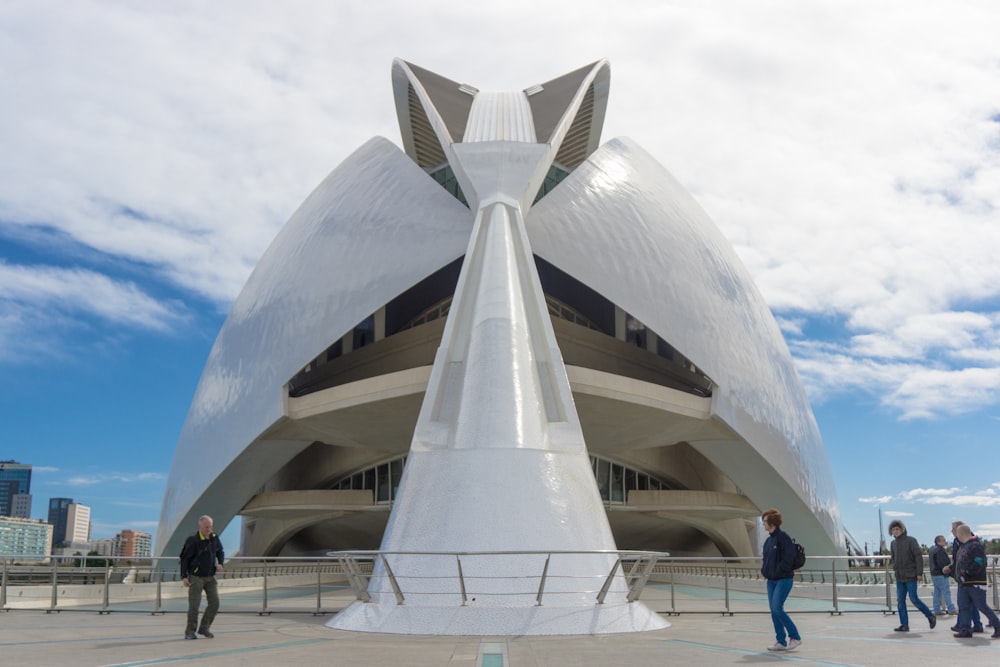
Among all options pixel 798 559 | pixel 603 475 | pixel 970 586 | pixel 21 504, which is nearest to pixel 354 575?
pixel 798 559

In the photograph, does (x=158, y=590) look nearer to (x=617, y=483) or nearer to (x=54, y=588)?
(x=54, y=588)

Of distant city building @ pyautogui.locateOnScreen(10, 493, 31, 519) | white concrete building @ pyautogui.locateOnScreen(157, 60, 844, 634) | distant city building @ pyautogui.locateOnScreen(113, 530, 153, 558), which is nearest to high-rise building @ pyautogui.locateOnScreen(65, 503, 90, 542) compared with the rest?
distant city building @ pyautogui.locateOnScreen(10, 493, 31, 519)

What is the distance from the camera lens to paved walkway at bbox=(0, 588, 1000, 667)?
5.80 m

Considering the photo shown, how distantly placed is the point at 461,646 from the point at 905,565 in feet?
15.7

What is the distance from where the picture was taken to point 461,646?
679cm

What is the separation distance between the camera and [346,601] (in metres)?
12.8

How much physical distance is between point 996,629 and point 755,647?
8.65 feet

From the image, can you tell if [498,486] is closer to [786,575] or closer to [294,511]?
[786,575]

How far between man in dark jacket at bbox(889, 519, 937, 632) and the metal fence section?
2235mm

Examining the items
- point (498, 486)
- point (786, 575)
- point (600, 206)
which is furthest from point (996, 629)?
point (600, 206)

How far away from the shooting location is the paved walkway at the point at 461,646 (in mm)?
5805

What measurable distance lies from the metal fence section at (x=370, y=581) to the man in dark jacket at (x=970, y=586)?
2566mm

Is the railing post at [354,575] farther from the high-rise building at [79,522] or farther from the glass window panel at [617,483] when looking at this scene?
the high-rise building at [79,522]

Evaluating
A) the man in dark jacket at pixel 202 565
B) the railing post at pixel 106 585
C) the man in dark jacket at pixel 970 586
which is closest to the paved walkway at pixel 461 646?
Answer: the man in dark jacket at pixel 970 586
